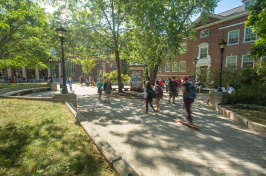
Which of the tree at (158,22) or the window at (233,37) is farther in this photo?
the window at (233,37)

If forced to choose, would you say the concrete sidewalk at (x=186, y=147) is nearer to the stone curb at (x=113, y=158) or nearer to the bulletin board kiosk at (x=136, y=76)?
the stone curb at (x=113, y=158)

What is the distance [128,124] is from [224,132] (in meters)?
3.46

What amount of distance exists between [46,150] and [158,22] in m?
11.5

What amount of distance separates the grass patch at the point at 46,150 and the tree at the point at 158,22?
9881 millimetres

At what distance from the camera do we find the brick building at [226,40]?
61.1 ft

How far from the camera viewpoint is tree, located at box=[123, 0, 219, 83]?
1092cm

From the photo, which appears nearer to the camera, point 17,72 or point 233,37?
point 233,37

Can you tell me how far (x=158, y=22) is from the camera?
37.0 ft

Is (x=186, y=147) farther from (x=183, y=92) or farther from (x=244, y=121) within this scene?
(x=244, y=121)

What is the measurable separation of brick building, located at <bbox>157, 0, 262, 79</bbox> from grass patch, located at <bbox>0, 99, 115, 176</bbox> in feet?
50.7

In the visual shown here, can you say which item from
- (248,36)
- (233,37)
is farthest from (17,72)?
(248,36)

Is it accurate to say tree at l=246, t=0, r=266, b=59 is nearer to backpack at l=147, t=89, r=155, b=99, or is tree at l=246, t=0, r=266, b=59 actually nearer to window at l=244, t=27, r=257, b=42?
backpack at l=147, t=89, r=155, b=99

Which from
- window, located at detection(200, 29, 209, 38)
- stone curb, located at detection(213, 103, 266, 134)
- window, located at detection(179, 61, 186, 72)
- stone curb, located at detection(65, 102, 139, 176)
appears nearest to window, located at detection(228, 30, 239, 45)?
window, located at detection(200, 29, 209, 38)

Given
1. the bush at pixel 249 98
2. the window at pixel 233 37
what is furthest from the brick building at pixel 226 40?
the bush at pixel 249 98
